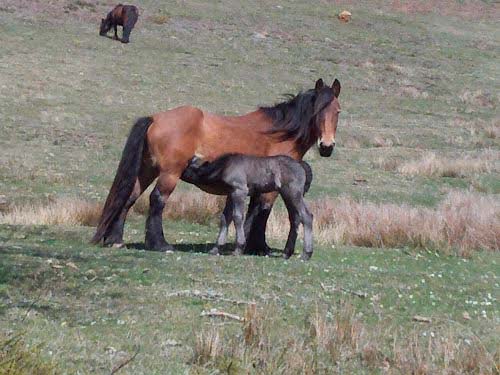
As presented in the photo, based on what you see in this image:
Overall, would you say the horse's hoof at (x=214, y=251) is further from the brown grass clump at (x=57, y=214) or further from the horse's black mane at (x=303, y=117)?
the brown grass clump at (x=57, y=214)

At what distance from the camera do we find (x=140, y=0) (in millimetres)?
51156

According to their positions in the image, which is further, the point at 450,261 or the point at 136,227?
the point at 136,227

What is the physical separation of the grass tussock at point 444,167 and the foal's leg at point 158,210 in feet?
41.3

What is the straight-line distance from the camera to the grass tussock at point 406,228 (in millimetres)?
15414

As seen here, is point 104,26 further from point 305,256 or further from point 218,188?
point 305,256

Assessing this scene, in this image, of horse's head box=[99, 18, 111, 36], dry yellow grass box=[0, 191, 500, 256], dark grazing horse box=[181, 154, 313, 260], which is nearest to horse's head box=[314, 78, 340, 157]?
dark grazing horse box=[181, 154, 313, 260]

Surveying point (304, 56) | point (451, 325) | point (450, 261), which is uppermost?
point (451, 325)

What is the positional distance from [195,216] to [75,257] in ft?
20.7

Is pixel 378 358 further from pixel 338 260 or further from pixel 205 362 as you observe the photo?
pixel 338 260

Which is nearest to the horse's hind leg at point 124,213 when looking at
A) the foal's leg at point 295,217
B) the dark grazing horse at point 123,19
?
the foal's leg at point 295,217

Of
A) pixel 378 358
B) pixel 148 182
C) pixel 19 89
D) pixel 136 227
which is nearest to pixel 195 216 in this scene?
pixel 136 227

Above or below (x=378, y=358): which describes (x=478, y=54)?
below

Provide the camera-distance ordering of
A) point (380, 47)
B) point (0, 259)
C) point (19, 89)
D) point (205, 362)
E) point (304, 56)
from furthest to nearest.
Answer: point (380, 47), point (304, 56), point (19, 89), point (0, 259), point (205, 362)

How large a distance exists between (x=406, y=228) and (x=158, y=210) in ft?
14.0
